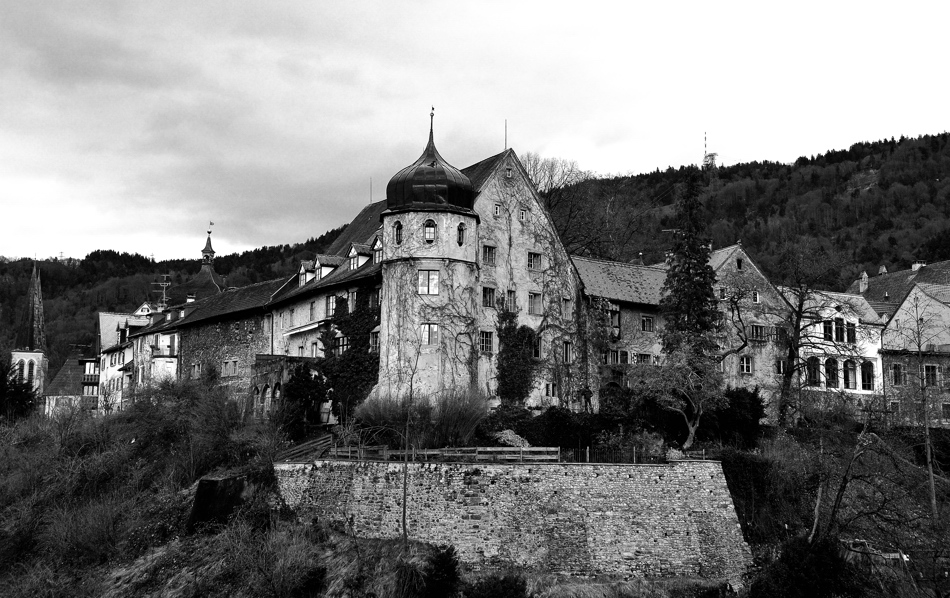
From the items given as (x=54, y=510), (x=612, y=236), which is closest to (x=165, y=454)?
(x=54, y=510)

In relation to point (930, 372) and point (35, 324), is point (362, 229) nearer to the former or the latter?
point (930, 372)

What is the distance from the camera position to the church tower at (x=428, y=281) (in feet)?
163

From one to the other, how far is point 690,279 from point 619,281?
878cm

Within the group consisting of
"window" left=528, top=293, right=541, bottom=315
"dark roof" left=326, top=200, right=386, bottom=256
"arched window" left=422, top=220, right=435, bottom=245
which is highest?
"dark roof" left=326, top=200, right=386, bottom=256

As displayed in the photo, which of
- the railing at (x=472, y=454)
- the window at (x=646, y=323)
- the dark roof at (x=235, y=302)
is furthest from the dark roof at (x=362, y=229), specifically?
the railing at (x=472, y=454)

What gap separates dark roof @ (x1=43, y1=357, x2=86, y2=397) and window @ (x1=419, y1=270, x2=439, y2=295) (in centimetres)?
5904

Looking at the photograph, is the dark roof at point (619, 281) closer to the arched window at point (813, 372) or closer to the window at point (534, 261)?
the window at point (534, 261)

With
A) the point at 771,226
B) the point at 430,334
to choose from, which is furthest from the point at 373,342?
the point at 771,226

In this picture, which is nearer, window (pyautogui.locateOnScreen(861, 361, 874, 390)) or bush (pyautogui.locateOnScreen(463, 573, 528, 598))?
bush (pyautogui.locateOnScreen(463, 573, 528, 598))

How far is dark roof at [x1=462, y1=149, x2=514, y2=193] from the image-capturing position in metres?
53.8

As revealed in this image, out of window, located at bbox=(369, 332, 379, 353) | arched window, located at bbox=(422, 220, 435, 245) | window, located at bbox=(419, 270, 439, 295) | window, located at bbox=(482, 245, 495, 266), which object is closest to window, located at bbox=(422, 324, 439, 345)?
window, located at bbox=(419, 270, 439, 295)

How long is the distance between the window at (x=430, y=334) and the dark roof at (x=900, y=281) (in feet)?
128

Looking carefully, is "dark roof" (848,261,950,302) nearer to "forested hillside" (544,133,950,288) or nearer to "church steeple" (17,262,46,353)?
"forested hillside" (544,133,950,288)

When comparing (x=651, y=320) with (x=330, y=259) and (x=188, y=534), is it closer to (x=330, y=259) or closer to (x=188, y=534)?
(x=330, y=259)
